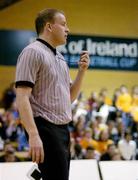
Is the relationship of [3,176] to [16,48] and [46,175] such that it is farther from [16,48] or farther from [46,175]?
[16,48]

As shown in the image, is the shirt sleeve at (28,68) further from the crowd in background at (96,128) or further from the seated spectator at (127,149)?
the seated spectator at (127,149)

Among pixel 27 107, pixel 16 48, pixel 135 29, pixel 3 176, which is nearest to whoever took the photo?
pixel 27 107

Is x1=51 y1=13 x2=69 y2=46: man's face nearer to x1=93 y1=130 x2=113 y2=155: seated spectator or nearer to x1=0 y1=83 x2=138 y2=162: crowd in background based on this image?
x1=0 y1=83 x2=138 y2=162: crowd in background

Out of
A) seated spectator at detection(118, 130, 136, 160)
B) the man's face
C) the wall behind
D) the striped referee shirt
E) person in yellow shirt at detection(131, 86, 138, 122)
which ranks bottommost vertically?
seated spectator at detection(118, 130, 136, 160)

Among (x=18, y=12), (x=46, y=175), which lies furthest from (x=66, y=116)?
(x=18, y=12)

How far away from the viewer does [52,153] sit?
2.14m

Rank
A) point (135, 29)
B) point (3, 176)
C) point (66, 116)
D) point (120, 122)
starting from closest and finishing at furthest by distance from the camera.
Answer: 1. point (66, 116)
2. point (3, 176)
3. point (120, 122)
4. point (135, 29)

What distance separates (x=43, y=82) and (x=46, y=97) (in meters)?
0.07

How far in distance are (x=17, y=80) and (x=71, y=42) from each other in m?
10.6

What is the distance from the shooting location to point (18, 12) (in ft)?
42.1

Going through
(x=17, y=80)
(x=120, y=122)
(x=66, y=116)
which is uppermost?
(x=17, y=80)

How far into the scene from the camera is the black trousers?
2.14 m

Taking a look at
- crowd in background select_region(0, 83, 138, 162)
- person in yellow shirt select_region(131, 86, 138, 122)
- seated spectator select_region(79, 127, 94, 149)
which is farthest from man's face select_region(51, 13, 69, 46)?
person in yellow shirt select_region(131, 86, 138, 122)

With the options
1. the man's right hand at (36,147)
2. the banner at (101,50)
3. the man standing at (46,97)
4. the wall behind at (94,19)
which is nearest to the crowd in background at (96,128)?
the wall behind at (94,19)
